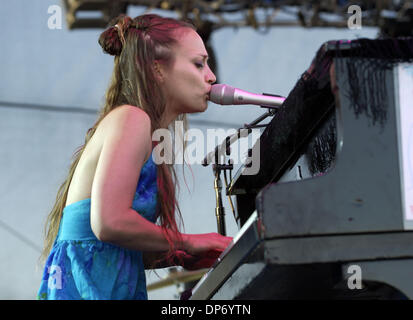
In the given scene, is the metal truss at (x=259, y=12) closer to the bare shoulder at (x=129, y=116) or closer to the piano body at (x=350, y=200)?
the bare shoulder at (x=129, y=116)

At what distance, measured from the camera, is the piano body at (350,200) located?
117 cm

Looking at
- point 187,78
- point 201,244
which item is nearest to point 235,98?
point 187,78

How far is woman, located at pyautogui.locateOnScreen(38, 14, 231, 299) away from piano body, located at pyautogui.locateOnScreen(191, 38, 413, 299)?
166mm

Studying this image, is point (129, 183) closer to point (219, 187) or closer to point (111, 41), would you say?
point (111, 41)

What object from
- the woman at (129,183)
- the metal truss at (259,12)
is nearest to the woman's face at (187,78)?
the woman at (129,183)

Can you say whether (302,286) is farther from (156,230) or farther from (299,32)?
(299,32)

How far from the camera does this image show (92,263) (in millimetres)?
1369

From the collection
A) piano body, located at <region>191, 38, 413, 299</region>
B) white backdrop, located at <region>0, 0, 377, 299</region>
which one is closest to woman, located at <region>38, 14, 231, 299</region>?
piano body, located at <region>191, 38, 413, 299</region>

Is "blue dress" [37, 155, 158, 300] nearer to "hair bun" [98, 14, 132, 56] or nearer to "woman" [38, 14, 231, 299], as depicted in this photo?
"woman" [38, 14, 231, 299]

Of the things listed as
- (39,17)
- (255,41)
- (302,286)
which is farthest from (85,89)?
(302,286)

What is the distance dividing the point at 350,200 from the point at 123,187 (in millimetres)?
457

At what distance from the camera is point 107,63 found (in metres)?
5.16

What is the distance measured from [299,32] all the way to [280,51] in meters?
0.23

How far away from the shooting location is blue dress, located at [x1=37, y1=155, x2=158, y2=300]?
1357mm
